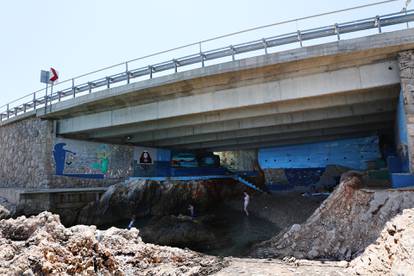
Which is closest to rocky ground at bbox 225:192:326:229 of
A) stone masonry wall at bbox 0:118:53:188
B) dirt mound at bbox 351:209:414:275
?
dirt mound at bbox 351:209:414:275

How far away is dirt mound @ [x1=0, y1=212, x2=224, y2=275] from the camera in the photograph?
5.90 meters

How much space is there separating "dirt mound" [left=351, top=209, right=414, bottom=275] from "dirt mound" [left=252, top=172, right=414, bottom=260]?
1.67 meters

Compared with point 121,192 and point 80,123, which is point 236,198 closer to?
point 121,192

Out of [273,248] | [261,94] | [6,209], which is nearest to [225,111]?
[261,94]

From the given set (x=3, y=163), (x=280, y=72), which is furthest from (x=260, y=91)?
(x=3, y=163)

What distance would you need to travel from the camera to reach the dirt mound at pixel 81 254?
5.90 metres

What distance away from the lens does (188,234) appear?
593 inches

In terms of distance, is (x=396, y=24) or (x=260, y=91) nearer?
(x=396, y=24)

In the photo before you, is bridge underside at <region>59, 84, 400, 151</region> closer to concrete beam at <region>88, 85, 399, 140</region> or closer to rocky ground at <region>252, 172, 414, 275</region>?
concrete beam at <region>88, 85, 399, 140</region>

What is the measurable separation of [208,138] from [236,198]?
7.63m

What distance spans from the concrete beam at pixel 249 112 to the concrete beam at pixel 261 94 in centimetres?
98

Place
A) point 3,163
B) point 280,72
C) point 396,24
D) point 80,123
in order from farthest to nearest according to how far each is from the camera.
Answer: point 3,163 < point 80,123 < point 280,72 < point 396,24

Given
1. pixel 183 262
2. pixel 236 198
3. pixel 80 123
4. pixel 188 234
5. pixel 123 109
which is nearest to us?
pixel 183 262

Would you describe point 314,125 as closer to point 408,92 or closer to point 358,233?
point 408,92
